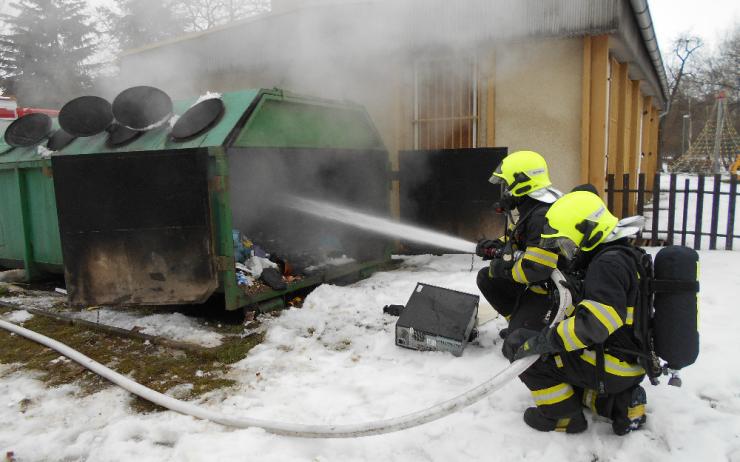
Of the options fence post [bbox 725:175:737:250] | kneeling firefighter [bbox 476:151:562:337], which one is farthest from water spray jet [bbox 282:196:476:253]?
fence post [bbox 725:175:737:250]

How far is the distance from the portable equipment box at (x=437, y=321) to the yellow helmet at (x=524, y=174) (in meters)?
0.97

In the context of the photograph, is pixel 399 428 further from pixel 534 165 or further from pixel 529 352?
pixel 534 165

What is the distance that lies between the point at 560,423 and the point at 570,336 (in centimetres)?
58

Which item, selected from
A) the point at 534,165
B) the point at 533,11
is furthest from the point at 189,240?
the point at 533,11

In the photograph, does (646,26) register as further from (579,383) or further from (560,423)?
(560,423)

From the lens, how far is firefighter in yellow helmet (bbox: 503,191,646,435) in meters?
2.44

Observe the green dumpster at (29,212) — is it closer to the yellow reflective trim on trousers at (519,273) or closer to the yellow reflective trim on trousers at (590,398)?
the yellow reflective trim on trousers at (519,273)

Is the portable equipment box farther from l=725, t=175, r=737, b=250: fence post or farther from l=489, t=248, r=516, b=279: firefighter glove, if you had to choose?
l=725, t=175, r=737, b=250: fence post

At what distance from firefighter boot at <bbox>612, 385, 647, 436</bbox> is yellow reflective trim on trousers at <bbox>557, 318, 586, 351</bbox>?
1.47 ft

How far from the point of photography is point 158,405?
128 inches

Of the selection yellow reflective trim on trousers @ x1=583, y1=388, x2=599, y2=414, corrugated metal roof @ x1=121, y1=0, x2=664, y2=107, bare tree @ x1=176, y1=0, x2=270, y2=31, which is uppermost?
bare tree @ x1=176, y1=0, x2=270, y2=31

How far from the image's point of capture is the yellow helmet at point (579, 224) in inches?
101

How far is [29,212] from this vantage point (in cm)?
571

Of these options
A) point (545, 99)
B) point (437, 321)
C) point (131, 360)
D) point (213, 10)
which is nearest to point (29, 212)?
point (131, 360)
